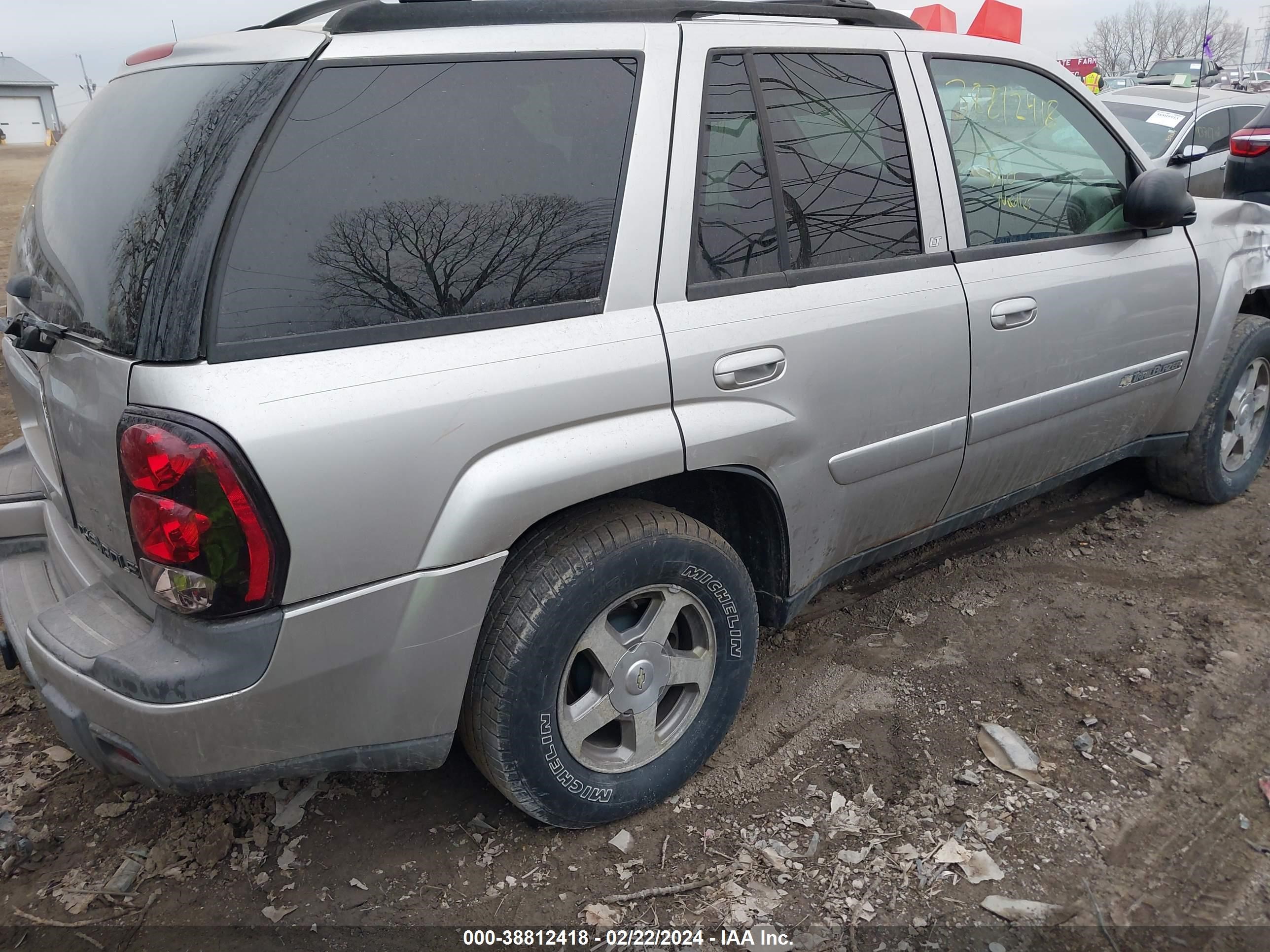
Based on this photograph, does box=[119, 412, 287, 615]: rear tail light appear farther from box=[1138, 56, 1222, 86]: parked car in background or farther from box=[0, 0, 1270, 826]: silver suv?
box=[1138, 56, 1222, 86]: parked car in background

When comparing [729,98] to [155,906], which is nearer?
[155,906]

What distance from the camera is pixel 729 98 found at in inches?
93.8

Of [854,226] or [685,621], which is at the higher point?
[854,226]

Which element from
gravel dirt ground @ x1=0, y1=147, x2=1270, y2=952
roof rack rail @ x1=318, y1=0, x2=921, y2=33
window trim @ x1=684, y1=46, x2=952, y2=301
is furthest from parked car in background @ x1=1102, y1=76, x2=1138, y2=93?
roof rack rail @ x1=318, y1=0, x2=921, y2=33

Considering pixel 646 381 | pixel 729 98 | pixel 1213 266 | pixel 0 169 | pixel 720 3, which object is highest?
pixel 720 3

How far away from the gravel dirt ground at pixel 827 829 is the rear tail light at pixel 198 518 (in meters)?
0.89

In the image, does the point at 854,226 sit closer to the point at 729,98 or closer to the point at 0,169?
the point at 729,98

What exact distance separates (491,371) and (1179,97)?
33.0 feet

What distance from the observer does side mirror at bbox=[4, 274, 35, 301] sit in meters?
2.27

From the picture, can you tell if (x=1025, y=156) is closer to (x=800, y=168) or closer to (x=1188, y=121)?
(x=800, y=168)

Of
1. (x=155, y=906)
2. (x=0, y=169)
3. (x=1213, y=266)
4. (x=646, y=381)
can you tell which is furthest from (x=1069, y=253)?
(x=0, y=169)

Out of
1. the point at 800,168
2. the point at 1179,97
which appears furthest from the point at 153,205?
the point at 1179,97

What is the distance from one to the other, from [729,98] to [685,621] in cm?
132

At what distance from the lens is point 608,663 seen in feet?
7.47
